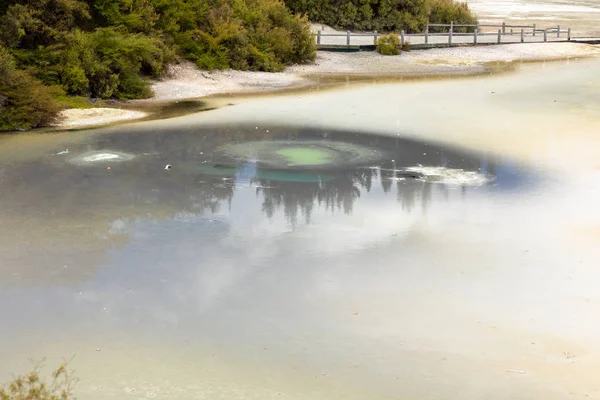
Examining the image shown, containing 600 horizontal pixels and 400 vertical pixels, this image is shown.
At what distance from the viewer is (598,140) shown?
701 inches

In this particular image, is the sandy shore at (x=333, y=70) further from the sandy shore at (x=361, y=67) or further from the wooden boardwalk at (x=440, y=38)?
the wooden boardwalk at (x=440, y=38)

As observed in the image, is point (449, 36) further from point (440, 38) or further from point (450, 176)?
point (450, 176)

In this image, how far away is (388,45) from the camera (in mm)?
35125

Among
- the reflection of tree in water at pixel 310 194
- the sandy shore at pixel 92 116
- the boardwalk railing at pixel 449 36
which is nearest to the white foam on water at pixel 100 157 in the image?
the reflection of tree in water at pixel 310 194

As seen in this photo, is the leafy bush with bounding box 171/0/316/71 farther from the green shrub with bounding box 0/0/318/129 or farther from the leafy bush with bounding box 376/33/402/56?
the leafy bush with bounding box 376/33/402/56

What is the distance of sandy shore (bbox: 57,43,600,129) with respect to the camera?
21281 millimetres

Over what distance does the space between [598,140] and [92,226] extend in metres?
10.6

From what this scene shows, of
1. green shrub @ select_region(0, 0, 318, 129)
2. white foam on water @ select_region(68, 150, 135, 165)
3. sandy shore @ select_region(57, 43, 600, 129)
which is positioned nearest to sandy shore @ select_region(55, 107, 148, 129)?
sandy shore @ select_region(57, 43, 600, 129)

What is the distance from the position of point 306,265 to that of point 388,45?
25690mm

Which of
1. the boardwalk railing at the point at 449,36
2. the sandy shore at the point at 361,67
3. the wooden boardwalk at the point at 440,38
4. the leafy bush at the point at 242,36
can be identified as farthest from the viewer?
the boardwalk railing at the point at 449,36

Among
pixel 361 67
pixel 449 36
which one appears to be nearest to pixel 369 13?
pixel 449 36

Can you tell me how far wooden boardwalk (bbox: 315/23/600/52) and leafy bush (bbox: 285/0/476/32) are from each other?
0.76 metres

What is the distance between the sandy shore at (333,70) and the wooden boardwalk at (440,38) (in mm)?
878

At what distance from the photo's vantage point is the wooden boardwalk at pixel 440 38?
36031mm
